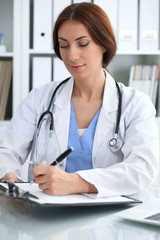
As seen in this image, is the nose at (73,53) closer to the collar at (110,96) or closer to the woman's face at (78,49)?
the woman's face at (78,49)

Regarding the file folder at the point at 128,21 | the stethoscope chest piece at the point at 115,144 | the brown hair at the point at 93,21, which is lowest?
the stethoscope chest piece at the point at 115,144

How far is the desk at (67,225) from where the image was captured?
829 millimetres

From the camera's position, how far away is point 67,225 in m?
0.91

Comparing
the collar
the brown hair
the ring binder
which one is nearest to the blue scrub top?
the collar

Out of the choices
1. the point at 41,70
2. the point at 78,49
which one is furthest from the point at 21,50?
the point at 78,49

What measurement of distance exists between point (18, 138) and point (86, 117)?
292 mm

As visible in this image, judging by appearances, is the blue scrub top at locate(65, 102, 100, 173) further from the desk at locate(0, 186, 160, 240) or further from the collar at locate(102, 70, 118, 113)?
the desk at locate(0, 186, 160, 240)

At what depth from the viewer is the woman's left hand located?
1068 millimetres

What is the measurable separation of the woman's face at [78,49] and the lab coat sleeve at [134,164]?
0.82 feet

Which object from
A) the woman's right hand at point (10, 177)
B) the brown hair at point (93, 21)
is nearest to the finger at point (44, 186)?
the woman's right hand at point (10, 177)

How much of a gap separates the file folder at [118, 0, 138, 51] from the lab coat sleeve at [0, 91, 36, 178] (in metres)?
1.26

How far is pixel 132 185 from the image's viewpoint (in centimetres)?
121

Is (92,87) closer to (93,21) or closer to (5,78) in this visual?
(93,21)

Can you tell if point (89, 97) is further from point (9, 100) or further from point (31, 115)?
point (9, 100)
